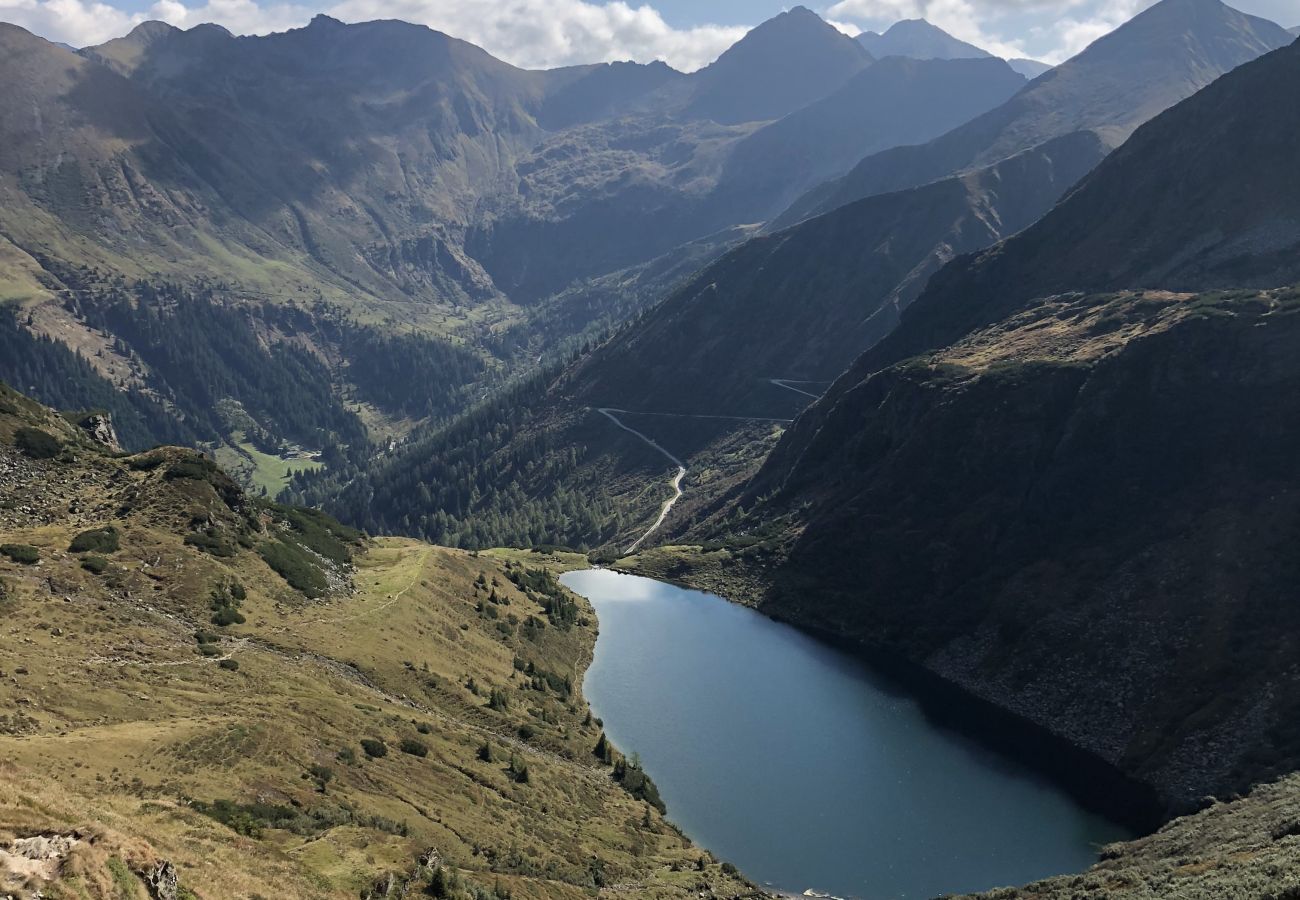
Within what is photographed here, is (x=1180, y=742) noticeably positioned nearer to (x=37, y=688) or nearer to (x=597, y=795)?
(x=597, y=795)

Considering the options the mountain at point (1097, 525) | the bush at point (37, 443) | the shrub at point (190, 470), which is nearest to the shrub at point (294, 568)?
the shrub at point (190, 470)

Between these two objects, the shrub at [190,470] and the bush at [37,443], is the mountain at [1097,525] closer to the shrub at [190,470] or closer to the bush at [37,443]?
the shrub at [190,470]

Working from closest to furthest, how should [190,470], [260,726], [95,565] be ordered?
Answer: [260,726]
[95,565]
[190,470]

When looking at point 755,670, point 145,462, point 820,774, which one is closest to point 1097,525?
point 755,670

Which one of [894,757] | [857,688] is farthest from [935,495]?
[894,757]

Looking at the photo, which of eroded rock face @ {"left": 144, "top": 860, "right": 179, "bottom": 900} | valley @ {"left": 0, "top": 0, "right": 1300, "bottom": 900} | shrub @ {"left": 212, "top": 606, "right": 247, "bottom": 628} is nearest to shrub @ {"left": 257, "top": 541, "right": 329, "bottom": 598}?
valley @ {"left": 0, "top": 0, "right": 1300, "bottom": 900}

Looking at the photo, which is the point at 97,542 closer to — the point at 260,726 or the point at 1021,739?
the point at 260,726
